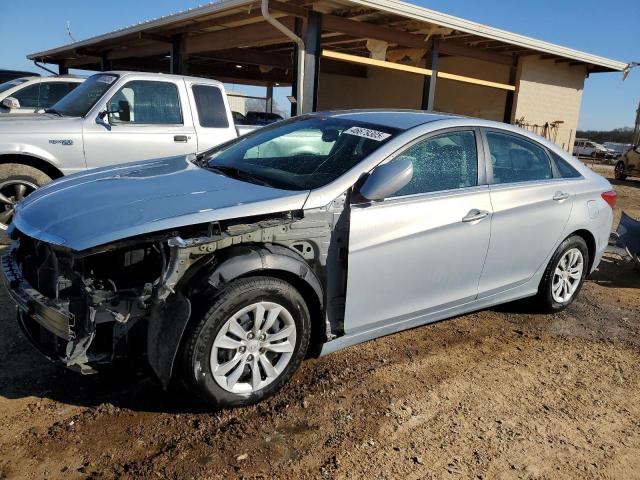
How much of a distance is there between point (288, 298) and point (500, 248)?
1819 mm

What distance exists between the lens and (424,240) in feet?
11.4

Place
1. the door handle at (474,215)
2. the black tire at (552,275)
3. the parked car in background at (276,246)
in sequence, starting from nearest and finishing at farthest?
the parked car in background at (276,246) < the door handle at (474,215) < the black tire at (552,275)

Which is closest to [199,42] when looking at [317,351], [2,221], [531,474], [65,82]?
[65,82]

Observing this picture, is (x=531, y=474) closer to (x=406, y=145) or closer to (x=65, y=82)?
(x=406, y=145)

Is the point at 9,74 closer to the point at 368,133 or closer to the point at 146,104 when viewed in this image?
the point at 146,104

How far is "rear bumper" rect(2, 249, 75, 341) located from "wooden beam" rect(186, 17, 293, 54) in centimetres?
957

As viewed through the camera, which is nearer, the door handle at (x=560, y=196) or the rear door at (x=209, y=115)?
the door handle at (x=560, y=196)

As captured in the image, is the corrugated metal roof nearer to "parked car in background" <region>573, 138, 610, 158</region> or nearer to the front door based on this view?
the front door

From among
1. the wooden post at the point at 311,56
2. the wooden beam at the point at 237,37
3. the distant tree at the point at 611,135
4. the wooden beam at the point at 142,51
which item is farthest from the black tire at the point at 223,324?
the distant tree at the point at 611,135

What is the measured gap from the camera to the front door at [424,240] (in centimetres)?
324

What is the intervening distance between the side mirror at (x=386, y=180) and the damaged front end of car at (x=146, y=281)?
314 millimetres

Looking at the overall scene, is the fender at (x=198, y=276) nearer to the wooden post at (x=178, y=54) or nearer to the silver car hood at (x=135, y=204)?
the silver car hood at (x=135, y=204)

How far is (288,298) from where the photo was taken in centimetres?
298

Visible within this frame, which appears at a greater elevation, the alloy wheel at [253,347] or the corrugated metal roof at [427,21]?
the corrugated metal roof at [427,21]
